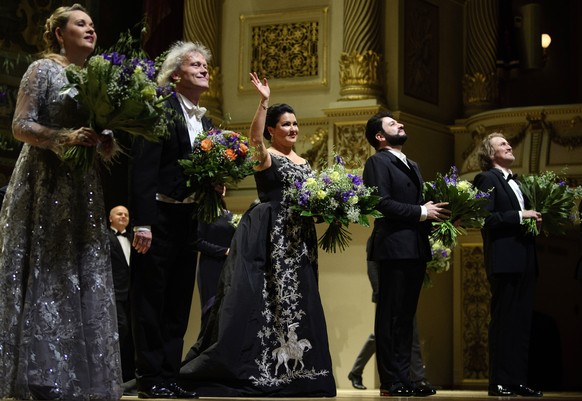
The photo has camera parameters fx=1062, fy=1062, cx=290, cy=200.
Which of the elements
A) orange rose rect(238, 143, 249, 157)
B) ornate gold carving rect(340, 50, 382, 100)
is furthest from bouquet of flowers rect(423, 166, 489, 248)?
ornate gold carving rect(340, 50, 382, 100)

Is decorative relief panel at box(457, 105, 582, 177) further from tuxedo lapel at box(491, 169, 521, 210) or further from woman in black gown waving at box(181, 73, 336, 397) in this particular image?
woman in black gown waving at box(181, 73, 336, 397)

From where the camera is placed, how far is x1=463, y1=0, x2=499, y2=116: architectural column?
11.3m

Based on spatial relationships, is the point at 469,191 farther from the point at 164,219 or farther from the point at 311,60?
the point at 311,60

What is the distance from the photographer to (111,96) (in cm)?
417

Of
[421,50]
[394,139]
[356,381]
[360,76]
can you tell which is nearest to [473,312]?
[356,381]

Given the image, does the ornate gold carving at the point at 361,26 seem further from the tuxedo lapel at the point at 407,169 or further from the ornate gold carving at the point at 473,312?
the tuxedo lapel at the point at 407,169

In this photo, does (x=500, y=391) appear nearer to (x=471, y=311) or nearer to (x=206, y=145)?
(x=206, y=145)

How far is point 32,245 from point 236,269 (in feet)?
6.14

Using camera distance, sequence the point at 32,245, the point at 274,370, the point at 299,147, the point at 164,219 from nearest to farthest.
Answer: the point at 32,245 < the point at 164,219 < the point at 274,370 < the point at 299,147

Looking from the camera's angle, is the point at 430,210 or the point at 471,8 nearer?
the point at 430,210

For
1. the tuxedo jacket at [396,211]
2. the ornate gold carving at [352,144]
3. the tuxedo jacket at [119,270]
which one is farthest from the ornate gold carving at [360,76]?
the tuxedo jacket at [396,211]

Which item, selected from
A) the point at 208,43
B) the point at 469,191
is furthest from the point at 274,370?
the point at 208,43

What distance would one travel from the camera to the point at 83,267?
4281 millimetres

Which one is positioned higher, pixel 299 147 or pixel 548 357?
pixel 299 147
